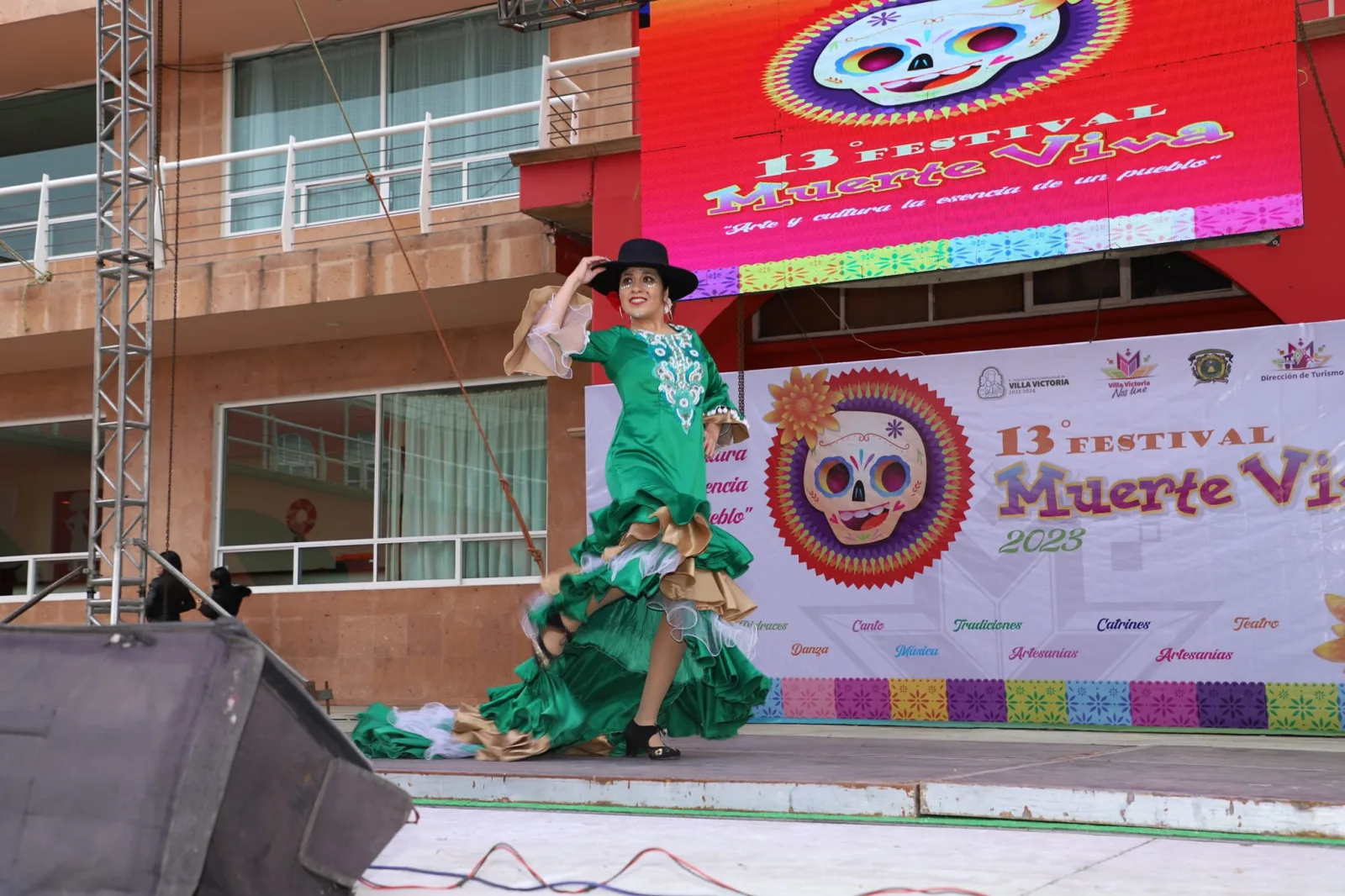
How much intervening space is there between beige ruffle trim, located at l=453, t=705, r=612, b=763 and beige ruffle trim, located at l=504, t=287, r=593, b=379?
1401 millimetres

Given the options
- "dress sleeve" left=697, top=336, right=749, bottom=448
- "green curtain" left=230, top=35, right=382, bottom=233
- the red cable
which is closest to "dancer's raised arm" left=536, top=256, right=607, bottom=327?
"dress sleeve" left=697, top=336, right=749, bottom=448

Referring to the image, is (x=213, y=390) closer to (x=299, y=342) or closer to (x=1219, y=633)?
(x=299, y=342)

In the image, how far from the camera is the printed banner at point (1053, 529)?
7.17 m

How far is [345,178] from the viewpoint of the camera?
42.0ft

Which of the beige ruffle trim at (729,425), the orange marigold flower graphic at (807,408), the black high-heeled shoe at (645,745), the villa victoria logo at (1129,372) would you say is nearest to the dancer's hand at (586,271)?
the beige ruffle trim at (729,425)

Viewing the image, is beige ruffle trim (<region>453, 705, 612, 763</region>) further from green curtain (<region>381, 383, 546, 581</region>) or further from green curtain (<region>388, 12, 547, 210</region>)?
green curtain (<region>388, 12, 547, 210</region>)

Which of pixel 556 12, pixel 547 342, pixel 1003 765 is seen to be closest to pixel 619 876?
pixel 1003 765

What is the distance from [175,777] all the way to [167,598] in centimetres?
874

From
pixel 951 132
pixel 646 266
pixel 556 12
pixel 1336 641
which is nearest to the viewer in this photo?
pixel 646 266

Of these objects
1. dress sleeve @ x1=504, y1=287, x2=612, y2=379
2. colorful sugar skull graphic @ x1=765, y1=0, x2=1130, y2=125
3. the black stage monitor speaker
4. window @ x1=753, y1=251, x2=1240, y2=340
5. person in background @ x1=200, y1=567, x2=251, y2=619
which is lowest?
the black stage monitor speaker

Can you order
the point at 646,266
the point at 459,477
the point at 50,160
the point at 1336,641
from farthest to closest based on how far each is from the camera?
the point at 50,160, the point at 459,477, the point at 1336,641, the point at 646,266

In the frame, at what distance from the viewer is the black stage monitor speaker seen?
2623 millimetres

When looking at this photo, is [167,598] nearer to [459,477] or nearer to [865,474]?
[459,477]

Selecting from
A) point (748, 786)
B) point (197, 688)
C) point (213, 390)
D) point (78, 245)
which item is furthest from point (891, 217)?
point (78, 245)
